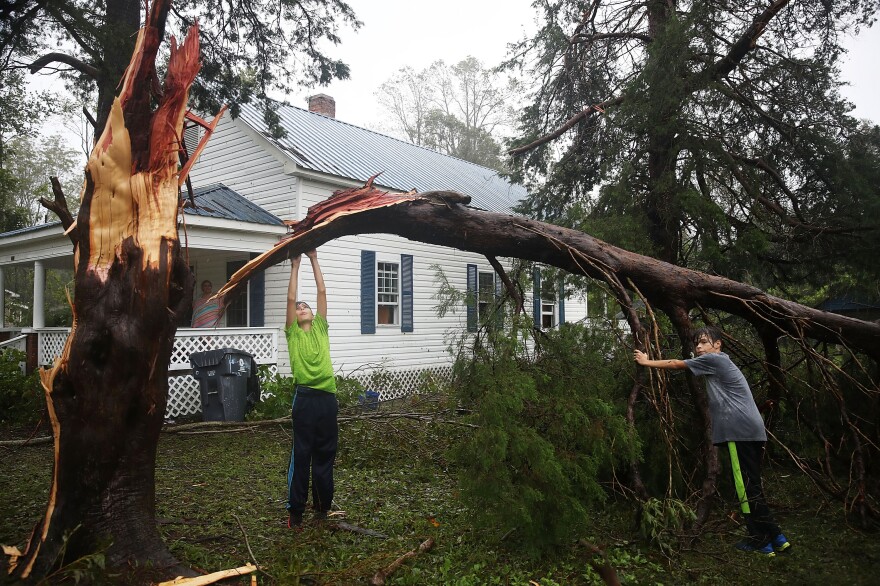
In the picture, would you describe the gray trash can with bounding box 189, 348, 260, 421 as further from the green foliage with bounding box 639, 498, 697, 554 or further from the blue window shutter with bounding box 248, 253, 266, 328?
the green foliage with bounding box 639, 498, 697, 554

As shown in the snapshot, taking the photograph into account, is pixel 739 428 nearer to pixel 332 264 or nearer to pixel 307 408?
pixel 307 408

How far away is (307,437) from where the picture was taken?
4.94 metres

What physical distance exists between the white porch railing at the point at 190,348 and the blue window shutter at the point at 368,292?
6.99 feet

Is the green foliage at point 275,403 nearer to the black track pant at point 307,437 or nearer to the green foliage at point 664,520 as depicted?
the black track pant at point 307,437

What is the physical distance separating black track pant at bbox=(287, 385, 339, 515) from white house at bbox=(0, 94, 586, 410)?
5928mm

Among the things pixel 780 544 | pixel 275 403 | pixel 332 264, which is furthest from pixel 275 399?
pixel 780 544

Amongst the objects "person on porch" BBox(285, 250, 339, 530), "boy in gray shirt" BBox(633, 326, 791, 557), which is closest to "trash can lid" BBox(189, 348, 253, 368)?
"person on porch" BBox(285, 250, 339, 530)

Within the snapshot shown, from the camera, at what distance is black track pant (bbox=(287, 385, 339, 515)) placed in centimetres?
493

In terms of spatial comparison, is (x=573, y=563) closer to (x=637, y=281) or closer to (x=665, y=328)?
(x=637, y=281)

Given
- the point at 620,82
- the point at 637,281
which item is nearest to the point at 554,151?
the point at 620,82

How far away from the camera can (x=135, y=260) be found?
3863 mm

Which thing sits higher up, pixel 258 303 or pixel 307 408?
pixel 258 303

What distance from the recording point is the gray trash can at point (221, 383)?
10352 mm

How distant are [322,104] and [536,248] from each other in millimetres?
16203
